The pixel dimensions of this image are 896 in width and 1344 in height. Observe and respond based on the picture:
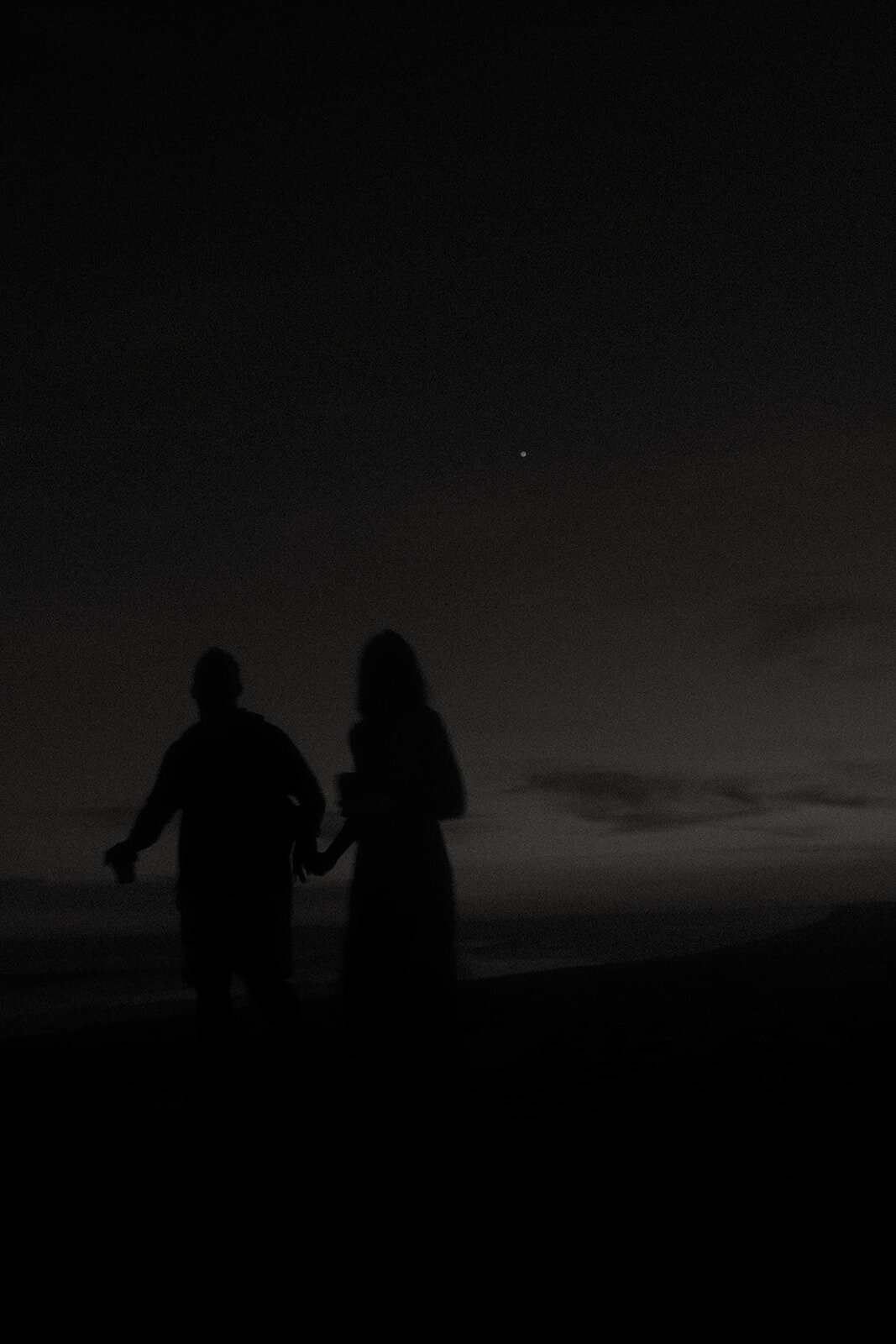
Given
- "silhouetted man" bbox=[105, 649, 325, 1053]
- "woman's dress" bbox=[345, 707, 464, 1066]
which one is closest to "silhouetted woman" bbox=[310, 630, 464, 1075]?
"woman's dress" bbox=[345, 707, 464, 1066]

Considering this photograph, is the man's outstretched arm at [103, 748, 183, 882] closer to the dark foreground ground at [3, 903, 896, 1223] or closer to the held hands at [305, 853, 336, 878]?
the held hands at [305, 853, 336, 878]

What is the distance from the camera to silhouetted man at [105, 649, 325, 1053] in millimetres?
5707

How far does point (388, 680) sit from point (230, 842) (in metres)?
1.43

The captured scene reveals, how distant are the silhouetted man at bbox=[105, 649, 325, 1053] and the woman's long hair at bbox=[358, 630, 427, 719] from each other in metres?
1.11

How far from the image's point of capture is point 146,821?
19.5 feet

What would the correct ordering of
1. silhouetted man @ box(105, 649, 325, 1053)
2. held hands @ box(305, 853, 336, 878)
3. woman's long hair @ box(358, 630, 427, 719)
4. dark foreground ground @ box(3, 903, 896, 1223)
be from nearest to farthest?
dark foreground ground @ box(3, 903, 896, 1223)
woman's long hair @ box(358, 630, 427, 719)
held hands @ box(305, 853, 336, 878)
silhouetted man @ box(105, 649, 325, 1053)

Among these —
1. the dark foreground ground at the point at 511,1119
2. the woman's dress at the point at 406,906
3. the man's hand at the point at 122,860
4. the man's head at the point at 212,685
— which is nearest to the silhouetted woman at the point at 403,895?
the woman's dress at the point at 406,906

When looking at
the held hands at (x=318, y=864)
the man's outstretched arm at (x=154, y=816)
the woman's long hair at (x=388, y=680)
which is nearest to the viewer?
the woman's long hair at (x=388, y=680)

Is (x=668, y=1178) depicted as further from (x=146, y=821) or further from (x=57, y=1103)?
(x=57, y=1103)

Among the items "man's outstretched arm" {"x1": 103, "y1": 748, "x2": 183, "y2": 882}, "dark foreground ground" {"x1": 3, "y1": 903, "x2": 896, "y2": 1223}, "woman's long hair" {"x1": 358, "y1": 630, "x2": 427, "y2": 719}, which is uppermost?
"woman's long hair" {"x1": 358, "y1": 630, "x2": 427, "y2": 719}

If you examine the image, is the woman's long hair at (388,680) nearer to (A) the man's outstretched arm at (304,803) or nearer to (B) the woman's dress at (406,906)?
(B) the woman's dress at (406,906)

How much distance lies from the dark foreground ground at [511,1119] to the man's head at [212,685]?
5.57 ft

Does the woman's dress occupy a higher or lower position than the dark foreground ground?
higher

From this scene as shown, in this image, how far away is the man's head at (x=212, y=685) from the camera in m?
5.93
